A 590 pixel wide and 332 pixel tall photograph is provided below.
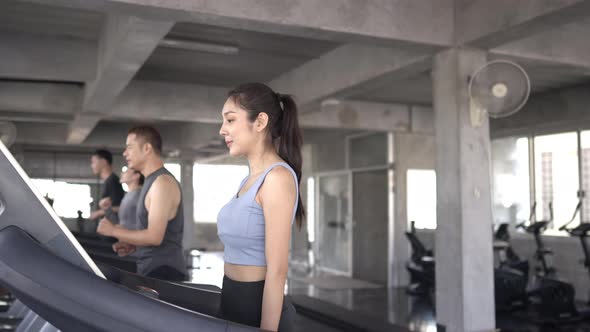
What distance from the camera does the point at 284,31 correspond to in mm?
4117

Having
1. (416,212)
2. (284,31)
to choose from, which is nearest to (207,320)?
(284,31)

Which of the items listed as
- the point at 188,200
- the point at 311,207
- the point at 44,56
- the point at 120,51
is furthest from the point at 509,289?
the point at 188,200

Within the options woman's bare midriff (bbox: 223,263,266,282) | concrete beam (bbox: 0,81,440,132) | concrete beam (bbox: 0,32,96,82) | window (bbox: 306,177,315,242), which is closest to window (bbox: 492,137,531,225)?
concrete beam (bbox: 0,81,440,132)

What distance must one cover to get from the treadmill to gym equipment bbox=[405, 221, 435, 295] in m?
6.92

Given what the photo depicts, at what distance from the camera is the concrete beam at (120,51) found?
4145 millimetres

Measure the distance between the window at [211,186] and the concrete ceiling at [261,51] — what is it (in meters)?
5.99

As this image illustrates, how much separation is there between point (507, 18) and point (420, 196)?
18.6ft

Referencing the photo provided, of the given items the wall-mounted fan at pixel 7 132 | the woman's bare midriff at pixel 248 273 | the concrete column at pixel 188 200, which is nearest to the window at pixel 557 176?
the wall-mounted fan at pixel 7 132

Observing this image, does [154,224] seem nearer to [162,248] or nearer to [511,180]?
[162,248]

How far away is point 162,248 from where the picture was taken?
8.45 feet

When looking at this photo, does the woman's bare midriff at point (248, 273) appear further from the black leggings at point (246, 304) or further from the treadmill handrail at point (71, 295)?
the treadmill handrail at point (71, 295)

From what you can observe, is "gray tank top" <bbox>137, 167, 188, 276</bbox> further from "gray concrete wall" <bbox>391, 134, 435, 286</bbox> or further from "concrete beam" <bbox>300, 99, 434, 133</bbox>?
"gray concrete wall" <bbox>391, 134, 435, 286</bbox>

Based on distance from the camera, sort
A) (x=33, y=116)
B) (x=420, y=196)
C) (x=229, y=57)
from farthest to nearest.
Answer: (x=420, y=196), (x=33, y=116), (x=229, y=57)

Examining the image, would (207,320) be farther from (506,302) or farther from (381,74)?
(506,302)
